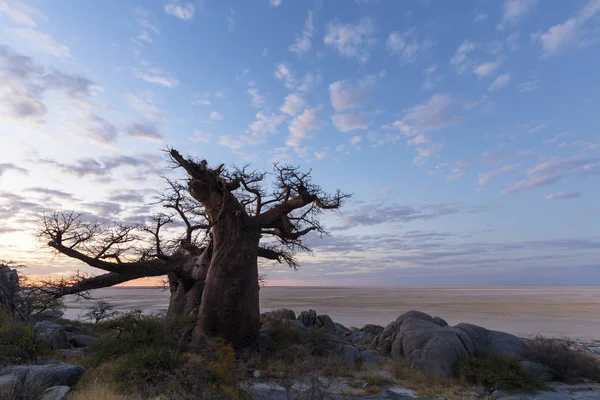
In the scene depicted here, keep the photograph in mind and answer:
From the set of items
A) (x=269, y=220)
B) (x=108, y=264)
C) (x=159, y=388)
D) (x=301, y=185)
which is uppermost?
(x=301, y=185)

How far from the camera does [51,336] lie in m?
13.7

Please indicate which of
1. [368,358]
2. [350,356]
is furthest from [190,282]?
[368,358]

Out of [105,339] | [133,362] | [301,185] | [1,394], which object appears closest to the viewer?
[1,394]

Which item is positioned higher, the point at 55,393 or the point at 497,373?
the point at 55,393

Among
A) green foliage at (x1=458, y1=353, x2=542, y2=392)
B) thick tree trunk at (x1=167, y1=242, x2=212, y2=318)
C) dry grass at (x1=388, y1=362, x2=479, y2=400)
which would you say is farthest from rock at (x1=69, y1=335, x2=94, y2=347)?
green foliage at (x1=458, y1=353, x2=542, y2=392)

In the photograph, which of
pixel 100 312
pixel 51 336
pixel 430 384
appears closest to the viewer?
pixel 430 384

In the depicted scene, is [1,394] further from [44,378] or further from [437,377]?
[437,377]

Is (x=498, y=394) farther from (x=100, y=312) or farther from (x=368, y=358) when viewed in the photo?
(x=100, y=312)

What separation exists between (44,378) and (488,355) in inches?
490

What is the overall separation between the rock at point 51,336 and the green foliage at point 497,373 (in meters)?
13.4

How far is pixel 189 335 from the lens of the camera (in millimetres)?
12875

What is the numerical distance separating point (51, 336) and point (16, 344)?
2.77 meters

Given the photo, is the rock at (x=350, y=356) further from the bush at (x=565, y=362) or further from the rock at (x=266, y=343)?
the bush at (x=565, y=362)

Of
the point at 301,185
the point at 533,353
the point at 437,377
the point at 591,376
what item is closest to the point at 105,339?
the point at 301,185
